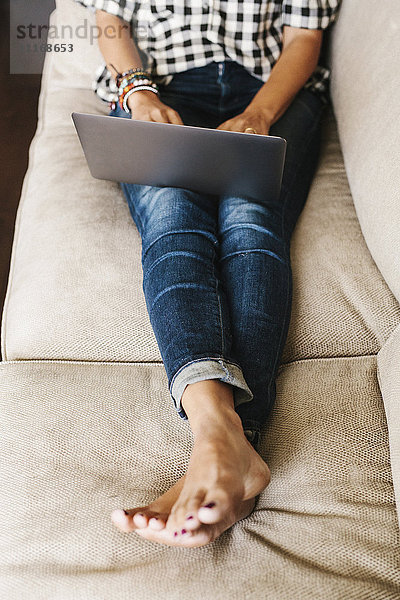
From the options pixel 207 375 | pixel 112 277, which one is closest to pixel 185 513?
pixel 207 375

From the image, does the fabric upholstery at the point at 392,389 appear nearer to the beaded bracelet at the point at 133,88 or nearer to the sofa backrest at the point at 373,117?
the sofa backrest at the point at 373,117

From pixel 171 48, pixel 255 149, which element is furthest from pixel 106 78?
pixel 255 149

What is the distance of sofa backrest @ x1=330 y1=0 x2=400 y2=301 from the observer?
936mm

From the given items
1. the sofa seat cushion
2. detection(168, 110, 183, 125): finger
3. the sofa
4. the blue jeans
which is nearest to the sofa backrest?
the sofa

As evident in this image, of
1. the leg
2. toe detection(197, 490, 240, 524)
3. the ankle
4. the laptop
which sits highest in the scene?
the laptop

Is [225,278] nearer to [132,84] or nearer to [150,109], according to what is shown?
[150,109]

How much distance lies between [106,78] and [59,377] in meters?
0.78

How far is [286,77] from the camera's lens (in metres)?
1.16

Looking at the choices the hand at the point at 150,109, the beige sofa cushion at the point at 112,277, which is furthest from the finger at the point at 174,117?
the beige sofa cushion at the point at 112,277

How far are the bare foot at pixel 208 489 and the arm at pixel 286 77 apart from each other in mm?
613

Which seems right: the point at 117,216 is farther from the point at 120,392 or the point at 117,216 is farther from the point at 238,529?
the point at 238,529

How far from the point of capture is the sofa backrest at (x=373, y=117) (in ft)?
3.07

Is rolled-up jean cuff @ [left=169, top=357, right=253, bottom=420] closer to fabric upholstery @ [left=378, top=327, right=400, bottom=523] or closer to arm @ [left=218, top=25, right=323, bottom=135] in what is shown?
fabric upholstery @ [left=378, top=327, right=400, bottom=523]

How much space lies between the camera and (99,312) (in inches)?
37.3
